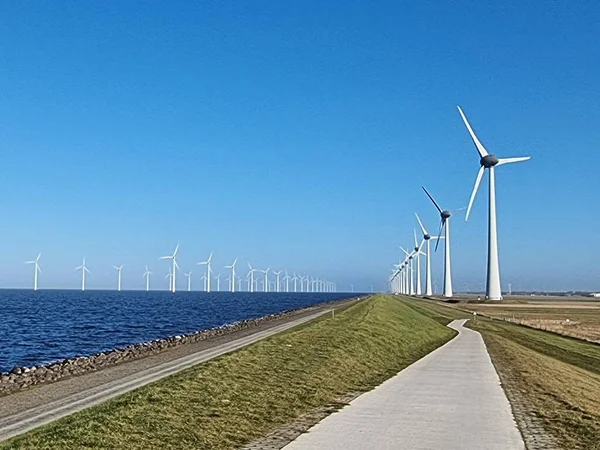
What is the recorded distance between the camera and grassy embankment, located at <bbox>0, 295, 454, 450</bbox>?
1133cm

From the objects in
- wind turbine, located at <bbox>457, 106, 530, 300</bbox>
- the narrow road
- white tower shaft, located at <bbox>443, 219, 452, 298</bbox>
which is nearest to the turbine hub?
wind turbine, located at <bbox>457, 106, 530, 300</bbox>

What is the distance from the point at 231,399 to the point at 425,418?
416 cm

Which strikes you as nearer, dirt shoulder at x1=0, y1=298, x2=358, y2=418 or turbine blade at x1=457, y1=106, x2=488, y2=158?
dirt shoulder at x1=0, y1=298, x2=358, y2=418

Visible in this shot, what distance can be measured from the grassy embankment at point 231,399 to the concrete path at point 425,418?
101 centimetres

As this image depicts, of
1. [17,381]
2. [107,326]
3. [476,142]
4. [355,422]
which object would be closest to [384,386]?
[355,422]

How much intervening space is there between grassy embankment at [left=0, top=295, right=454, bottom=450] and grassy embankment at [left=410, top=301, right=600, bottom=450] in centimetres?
378

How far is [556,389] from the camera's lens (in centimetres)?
1847

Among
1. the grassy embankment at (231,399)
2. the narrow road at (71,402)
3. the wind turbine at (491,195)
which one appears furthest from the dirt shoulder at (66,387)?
the wind turbine at (491,195)

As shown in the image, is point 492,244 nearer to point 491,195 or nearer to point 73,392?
point 491,195

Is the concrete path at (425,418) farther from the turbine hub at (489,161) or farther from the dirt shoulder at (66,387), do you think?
the turbine hub at (489,161)

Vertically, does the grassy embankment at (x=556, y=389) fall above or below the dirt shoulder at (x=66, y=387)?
above

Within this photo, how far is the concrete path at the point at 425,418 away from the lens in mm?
11102

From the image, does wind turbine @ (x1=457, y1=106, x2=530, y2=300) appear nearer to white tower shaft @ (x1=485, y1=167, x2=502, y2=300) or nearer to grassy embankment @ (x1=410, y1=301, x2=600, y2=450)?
white tower shaft @ (x1=485, y1=167, x2=502, y2=300)

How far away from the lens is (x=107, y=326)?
59.0 m
